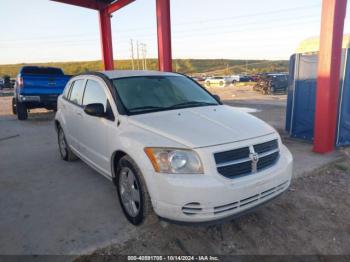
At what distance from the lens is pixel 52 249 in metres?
2.85

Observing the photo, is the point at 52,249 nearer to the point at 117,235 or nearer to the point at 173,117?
the point at 117,235

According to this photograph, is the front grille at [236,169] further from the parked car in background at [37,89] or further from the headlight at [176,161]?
the parked car in background at [37,89]

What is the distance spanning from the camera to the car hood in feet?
9.12

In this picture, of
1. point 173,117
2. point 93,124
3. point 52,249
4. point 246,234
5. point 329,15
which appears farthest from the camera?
point 329,15

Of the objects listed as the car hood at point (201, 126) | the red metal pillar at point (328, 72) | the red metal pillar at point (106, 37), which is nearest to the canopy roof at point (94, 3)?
the red metal pillar at point (106, 37)

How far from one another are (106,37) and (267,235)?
12443mm

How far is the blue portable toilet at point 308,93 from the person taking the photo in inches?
249

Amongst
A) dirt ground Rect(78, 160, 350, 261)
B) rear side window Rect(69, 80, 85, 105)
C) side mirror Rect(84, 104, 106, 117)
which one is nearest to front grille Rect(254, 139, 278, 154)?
dirt ground Rect(78, 160, 350, 261)

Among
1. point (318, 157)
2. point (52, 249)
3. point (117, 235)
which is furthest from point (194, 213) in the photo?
point (318, 157)

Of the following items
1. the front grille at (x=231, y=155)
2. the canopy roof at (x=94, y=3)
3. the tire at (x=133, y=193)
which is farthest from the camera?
the canopy roof at (x=94, y=3)

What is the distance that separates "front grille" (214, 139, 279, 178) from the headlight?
0.66ft

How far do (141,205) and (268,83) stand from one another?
23.2m

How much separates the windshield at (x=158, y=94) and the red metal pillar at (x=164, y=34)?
4.79 meters

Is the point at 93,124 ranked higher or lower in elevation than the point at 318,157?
higher
